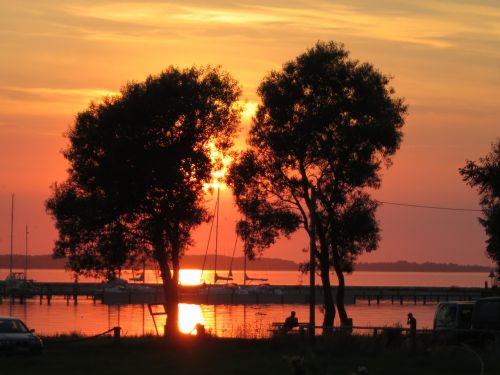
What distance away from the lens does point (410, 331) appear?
37500 mm

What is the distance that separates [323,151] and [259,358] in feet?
67.6

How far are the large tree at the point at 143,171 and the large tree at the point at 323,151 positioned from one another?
2.53m

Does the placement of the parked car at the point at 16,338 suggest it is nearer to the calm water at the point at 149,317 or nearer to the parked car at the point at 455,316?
the parked car at the point at 455,316

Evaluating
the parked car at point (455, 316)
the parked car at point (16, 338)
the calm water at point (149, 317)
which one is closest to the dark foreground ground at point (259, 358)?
the parked car at point (16, 338)

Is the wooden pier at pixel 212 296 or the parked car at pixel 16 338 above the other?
the parked car at pixel 16 338

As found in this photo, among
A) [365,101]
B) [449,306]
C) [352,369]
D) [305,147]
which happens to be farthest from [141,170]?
[352,369]

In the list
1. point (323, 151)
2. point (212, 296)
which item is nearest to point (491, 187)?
point (323, 151)

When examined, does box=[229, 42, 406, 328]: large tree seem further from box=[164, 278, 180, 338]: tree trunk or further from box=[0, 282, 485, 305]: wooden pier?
box=[0, 282, 485, 305]: wooden pier

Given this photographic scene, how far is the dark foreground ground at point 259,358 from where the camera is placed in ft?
107

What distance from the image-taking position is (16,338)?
128 feet

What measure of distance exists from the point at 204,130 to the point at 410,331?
74.2 ft

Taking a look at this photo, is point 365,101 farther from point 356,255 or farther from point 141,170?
point 141,170

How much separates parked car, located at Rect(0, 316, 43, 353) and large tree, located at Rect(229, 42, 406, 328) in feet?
62.7

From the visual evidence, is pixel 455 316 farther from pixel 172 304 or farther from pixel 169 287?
pixel 172 304
